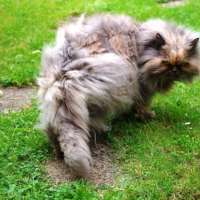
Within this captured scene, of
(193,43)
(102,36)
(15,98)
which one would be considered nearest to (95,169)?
(102,36)

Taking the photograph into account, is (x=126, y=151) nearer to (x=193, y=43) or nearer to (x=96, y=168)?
(x=96, y=168)

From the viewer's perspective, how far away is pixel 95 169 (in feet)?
11.4

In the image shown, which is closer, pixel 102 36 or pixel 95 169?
pixel 95 169

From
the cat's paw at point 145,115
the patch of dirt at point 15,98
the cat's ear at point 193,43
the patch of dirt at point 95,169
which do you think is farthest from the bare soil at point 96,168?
the cat's ear at point 193,43

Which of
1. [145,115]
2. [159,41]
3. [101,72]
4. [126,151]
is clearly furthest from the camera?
[145,115]

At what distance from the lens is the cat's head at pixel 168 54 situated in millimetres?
3896

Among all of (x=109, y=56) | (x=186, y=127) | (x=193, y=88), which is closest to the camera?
(x=109, y=56)

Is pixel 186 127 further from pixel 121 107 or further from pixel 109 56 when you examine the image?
pixel 109 56

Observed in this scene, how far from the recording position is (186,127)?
4.24 m

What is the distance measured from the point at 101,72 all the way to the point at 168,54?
904 mm

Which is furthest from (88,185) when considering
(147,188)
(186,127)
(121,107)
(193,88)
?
(193,88)

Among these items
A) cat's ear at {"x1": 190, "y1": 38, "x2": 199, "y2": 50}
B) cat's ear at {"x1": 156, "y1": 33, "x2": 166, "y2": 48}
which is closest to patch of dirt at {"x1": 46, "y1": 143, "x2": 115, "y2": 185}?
cat's ear at {"x1": 156, "y1": 33, "x2": 166, "y2": 48}

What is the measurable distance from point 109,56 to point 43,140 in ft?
4.00

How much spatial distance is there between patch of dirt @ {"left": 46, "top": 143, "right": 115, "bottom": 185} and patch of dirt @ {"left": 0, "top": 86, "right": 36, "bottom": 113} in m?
1.40
